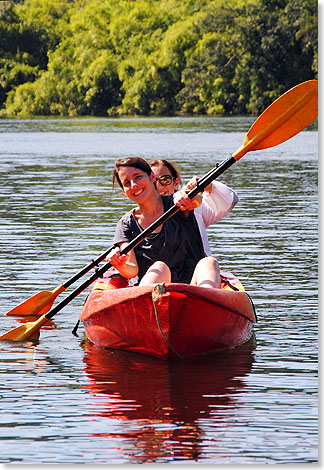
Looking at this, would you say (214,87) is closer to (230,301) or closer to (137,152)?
(137,152)

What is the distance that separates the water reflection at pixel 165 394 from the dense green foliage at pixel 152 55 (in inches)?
1886

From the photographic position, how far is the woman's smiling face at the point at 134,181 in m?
6.59

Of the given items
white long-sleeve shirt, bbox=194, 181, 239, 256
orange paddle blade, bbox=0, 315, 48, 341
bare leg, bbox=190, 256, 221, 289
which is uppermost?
white long-sleeve shirt, bbox=194, 181, 239, 256

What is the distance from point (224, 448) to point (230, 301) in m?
1.77

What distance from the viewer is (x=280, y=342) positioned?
7004mm

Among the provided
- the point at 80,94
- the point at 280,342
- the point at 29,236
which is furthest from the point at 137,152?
Result: the point at 80,94

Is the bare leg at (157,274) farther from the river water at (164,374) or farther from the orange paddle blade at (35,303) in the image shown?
the orange paddle blade at (35,303)

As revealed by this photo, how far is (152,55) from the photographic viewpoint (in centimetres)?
6362

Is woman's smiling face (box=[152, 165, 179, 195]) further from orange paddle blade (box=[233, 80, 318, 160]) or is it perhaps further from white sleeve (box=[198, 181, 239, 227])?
orange paddle blade (box=[233, 80, 318, 160])

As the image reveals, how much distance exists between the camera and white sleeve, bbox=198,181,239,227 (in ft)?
22.8

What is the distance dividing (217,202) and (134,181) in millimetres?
687

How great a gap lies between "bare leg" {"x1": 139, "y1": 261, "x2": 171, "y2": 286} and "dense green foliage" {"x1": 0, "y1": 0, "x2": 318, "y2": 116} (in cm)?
4781

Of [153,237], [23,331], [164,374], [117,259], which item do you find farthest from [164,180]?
[164,374]

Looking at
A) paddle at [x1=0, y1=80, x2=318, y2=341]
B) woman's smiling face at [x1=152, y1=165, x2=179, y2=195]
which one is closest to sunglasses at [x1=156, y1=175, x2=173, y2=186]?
woman's smiling face at [x1=152, y1=165, x2=179, y2=195]
